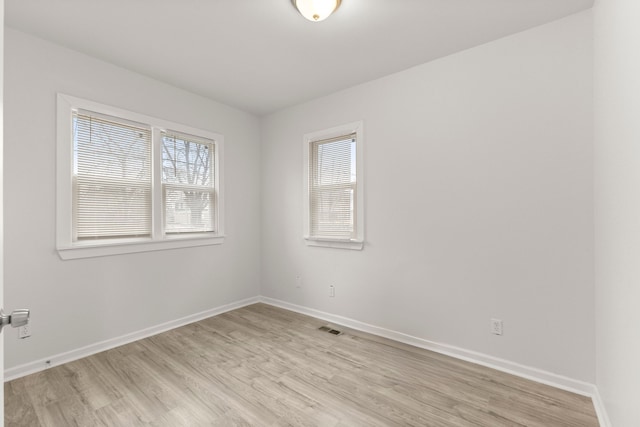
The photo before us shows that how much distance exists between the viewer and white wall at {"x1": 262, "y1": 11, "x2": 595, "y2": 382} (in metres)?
2.16

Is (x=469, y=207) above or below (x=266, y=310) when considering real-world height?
above

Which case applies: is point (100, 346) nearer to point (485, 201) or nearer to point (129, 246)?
point (129, 246)

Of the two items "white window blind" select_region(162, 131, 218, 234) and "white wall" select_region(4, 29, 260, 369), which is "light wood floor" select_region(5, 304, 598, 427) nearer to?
"white wall" select_region(4, 29, 260, 369)

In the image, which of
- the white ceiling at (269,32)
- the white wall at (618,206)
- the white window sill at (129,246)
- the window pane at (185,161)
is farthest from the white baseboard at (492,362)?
the white ceiling at (269,32)

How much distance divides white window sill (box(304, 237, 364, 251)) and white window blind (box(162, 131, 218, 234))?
1.21 metres

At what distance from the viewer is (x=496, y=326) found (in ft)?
8.04

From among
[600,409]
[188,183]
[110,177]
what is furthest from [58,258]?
[600,409]

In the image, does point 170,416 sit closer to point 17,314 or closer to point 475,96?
point 17,314

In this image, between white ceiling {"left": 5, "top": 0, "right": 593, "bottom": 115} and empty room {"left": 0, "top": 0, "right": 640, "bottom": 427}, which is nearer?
empty room {"left": 0, "top": 0, "right": 640, "bottom": 427}

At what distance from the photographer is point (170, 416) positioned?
1.91 meters

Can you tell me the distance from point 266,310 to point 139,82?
2.87 metres

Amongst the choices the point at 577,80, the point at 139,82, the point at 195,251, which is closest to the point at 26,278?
the point at 195,251

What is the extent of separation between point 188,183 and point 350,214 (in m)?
1.87

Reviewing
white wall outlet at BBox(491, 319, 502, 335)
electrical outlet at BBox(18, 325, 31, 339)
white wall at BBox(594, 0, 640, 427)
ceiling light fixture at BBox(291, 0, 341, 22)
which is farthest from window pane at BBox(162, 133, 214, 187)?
white wall at BBox(594, 0, 640, 427)
